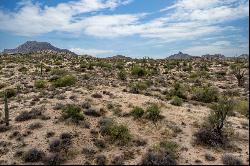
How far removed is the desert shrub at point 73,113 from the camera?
928 inches

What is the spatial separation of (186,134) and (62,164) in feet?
24.0

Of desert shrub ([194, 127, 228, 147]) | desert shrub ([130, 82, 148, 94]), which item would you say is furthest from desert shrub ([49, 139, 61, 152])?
desert shrub ([130, 82, 148, 94])

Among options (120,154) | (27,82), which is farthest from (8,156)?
(27,82)

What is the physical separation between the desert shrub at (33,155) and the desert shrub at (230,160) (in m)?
9.10

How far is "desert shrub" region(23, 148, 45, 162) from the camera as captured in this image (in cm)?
1906

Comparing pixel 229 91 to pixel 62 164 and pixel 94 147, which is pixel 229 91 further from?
pixel 62 164

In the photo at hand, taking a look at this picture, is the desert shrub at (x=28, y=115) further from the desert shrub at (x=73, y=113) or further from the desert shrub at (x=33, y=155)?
the desert shrub at (x=33, y=155)

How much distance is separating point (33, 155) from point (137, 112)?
7.59 m

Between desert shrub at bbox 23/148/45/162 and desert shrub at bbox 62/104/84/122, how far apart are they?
419cm

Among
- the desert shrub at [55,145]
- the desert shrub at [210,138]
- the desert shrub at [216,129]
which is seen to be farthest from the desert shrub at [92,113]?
the desert shrub at [210,138]

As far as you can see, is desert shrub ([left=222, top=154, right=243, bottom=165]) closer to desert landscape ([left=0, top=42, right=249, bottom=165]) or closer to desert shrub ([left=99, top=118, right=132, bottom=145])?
desert landscape ([left=0, top=42, right=249, bottom=165])

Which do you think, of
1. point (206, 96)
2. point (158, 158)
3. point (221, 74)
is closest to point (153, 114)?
point (158, 158)

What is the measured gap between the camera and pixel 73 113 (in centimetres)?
2377

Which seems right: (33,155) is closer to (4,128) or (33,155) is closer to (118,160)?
(118,160)
